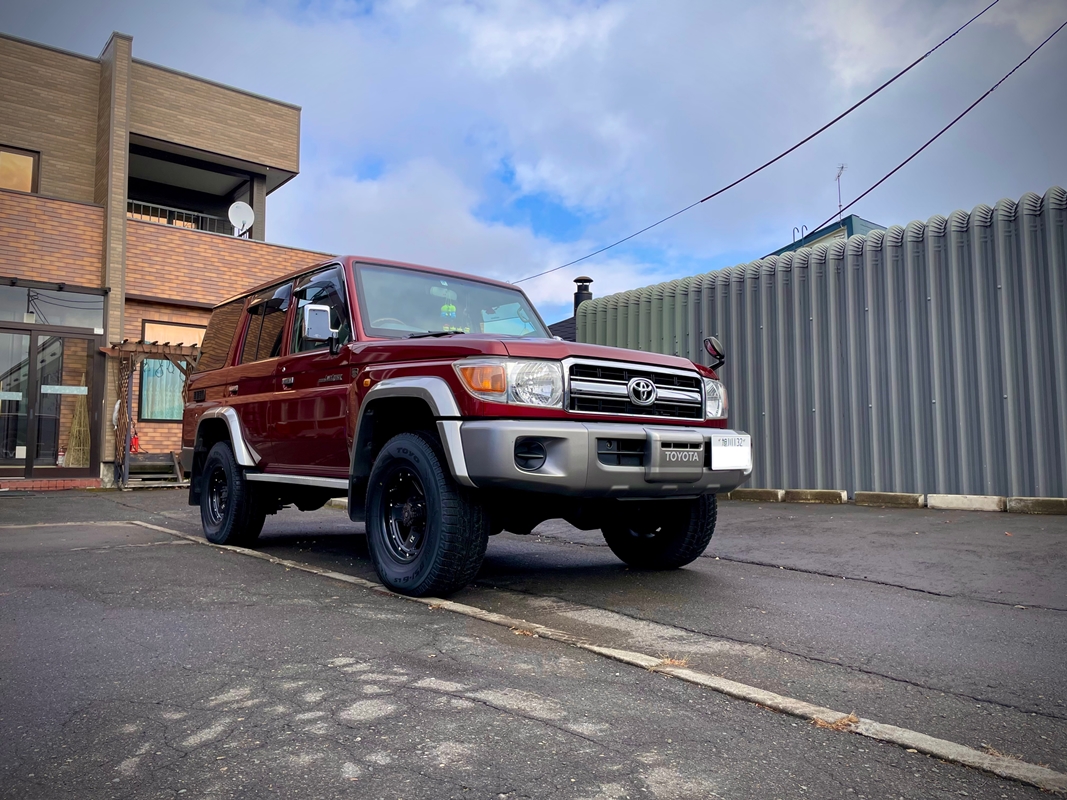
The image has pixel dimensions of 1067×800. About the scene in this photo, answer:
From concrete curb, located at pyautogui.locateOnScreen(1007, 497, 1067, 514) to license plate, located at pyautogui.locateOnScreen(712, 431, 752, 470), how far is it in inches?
159

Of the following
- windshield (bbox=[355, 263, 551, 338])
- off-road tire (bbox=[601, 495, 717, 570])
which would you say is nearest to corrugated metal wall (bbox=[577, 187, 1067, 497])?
off-road tire (bbox=[601, 495, 717, 570])

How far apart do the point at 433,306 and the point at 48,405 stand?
1237 cm

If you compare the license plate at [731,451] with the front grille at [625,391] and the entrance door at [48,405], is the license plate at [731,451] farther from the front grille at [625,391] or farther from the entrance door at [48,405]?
the entrance door at [48,405]

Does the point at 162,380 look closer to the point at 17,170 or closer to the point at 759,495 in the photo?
the point at 17,170

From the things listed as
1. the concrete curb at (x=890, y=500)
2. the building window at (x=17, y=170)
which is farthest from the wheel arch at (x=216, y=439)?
the building window at (x=17, y=170)

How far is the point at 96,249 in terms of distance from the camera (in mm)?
15984

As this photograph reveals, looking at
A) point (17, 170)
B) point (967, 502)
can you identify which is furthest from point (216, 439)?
point (17, 170)

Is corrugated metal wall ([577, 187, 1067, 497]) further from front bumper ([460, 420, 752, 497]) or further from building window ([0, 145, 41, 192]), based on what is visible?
building window ([0, 145, 41, 192])

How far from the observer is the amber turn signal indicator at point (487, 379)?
4.32m

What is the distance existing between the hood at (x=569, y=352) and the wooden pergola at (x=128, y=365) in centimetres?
1177

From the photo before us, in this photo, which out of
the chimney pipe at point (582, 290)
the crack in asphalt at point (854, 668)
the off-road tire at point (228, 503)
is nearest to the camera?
the crack in asphalt at point (854, 668)

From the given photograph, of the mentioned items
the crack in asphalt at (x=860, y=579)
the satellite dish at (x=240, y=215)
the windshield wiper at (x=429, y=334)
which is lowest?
the crack in asphalt at (x=860, y=579)

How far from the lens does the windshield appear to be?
5531 mm

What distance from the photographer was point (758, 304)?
33.2 ft
